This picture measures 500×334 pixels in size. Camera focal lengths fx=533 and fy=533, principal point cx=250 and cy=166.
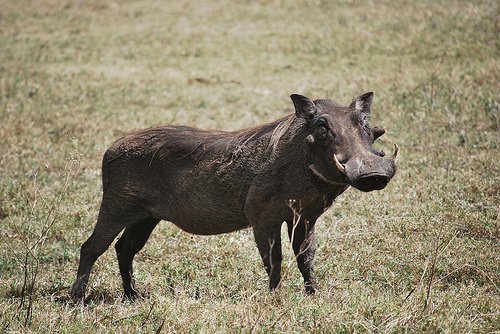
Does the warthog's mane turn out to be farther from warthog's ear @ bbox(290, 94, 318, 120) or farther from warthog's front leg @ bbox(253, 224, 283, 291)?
warthog's front leg @ bbox(253, 224, 283, 291)

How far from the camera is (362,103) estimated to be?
3.21m

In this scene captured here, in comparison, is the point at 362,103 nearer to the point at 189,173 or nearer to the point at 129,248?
the point at 189,173

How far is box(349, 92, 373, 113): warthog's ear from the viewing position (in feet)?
10.4

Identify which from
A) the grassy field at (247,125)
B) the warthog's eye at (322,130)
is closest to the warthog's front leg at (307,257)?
the grassy field at (247,125)

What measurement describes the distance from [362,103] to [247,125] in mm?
4372

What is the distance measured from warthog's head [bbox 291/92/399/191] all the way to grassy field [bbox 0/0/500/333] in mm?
496

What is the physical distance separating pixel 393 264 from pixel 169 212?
1.68m

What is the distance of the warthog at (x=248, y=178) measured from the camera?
304 cm

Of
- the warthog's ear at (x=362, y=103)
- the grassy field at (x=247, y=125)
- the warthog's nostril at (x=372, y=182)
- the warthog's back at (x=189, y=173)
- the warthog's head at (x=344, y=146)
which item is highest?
the warthog's ear at (x=362, y=103)

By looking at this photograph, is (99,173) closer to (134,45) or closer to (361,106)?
(361,106)

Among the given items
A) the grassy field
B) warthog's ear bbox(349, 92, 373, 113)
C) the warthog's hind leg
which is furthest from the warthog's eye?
→ the warthog's hind leg

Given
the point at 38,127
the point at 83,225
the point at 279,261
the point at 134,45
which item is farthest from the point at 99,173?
the point at 134,45

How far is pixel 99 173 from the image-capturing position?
616 cm

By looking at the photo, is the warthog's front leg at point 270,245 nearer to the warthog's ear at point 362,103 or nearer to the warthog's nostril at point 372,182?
the warthog's nostril at point 372,182
